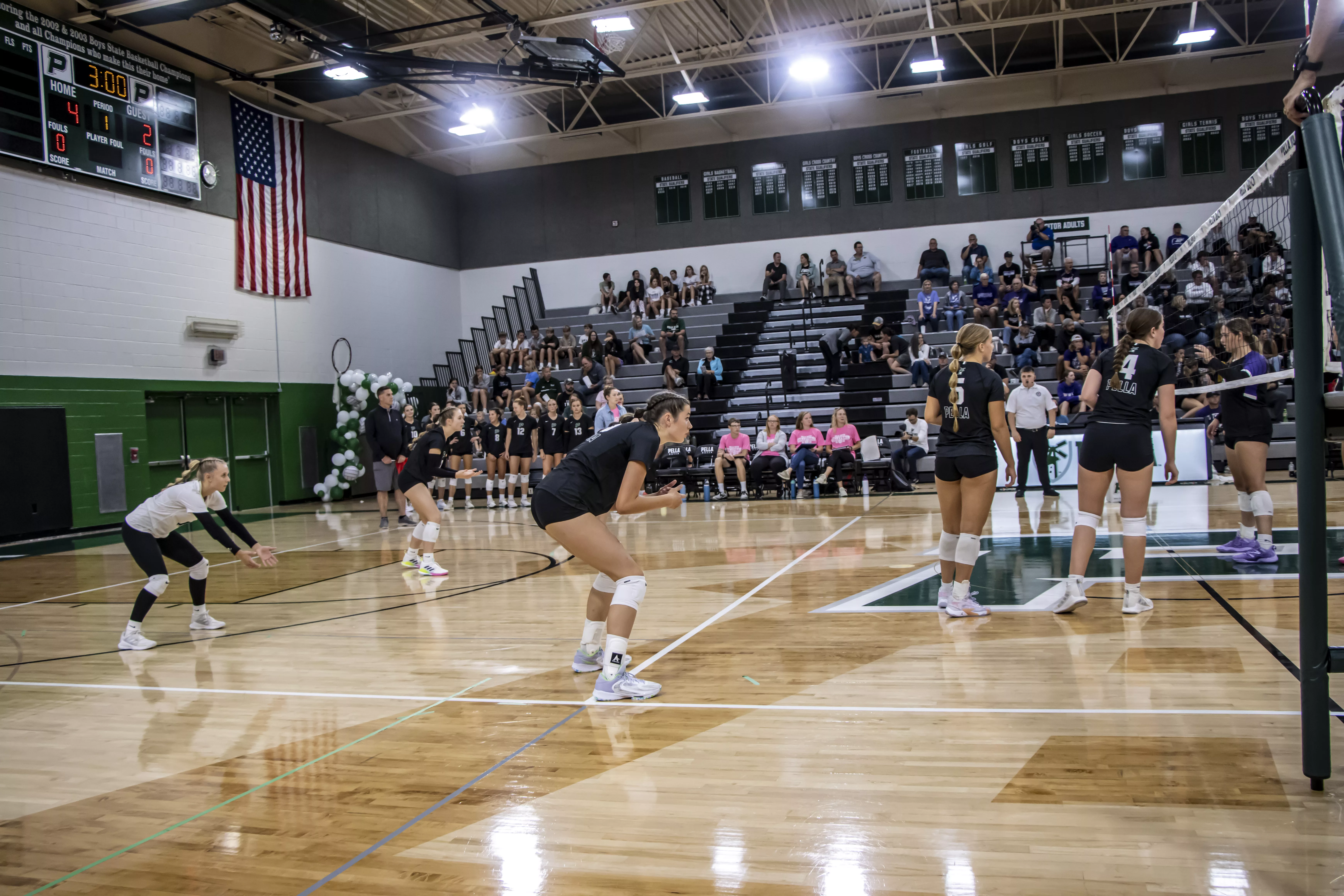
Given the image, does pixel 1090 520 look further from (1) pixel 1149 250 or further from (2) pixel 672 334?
(1) pixel 1149 250

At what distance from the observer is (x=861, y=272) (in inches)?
837

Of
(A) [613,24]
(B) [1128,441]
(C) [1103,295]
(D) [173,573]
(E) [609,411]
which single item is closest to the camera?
(B) [1128,441]

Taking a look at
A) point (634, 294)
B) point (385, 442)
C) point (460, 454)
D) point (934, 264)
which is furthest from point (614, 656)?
point (634, 294)

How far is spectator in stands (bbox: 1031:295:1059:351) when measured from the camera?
17141mm

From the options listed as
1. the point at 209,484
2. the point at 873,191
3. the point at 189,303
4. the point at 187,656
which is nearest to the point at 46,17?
the point at 189,303

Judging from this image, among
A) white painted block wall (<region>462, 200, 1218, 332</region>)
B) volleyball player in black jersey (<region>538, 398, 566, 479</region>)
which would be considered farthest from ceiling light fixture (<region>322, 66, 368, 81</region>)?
white painted block wall (<region>462, 200, 1218, 332</region>)

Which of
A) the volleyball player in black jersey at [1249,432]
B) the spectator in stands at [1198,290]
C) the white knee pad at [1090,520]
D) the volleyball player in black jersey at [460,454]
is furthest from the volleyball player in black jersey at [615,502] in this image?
the spectator in stands at [1198,290]

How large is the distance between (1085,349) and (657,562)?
10863 mm

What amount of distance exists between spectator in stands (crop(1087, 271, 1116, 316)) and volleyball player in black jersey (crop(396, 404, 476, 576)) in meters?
14.0

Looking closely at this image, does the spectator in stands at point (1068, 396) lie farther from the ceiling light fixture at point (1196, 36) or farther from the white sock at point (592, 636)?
the white sock at point (592, 636)

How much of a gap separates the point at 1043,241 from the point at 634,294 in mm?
9408

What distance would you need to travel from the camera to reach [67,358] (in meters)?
14.7

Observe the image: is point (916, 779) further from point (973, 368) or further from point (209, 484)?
point (209, 484)

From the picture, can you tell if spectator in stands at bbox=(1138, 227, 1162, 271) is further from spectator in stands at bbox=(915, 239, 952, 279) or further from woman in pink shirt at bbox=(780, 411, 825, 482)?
woman in pink shirt at bbox=(780, 411, 825, 482)
